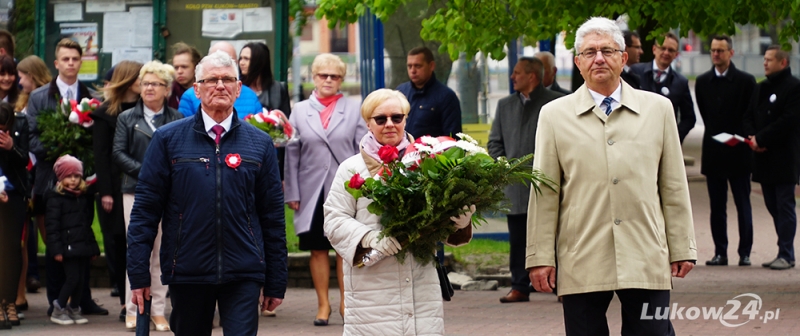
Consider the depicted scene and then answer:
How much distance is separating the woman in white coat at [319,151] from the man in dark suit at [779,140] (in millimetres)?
4568

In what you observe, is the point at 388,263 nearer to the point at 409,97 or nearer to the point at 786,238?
the point at 409,97

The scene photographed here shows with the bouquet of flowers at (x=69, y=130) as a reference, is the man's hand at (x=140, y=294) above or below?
below

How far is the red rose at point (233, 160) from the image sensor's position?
5.45 meters

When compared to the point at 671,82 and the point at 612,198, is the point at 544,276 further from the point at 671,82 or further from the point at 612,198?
the point at 671,82

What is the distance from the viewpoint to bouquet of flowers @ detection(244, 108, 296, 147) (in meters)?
8.32

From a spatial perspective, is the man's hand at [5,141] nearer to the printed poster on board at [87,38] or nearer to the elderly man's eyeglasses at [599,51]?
the printed poster on board at [87,38]

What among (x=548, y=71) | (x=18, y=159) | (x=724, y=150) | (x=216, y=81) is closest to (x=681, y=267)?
(x=216, y=81)

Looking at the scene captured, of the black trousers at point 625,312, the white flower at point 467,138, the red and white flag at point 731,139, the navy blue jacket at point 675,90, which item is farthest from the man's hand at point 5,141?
the red and white flag at point 731,139

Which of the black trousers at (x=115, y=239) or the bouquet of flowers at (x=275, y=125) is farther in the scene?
the black trousers at (x=115, y=239)

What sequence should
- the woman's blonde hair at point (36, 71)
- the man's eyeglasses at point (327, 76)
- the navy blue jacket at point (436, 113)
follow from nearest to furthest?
the man's eyeglasses at point (327, 76)
the navy blue jacket at point (436, 113)
the woman's blonde hair at point (36, 71)

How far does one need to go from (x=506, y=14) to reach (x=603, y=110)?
14.8 feet

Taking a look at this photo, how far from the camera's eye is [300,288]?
421 inches

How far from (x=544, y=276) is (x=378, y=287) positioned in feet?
2.49

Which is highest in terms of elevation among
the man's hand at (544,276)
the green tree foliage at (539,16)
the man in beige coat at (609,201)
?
the green tree foliage at (539,16)
